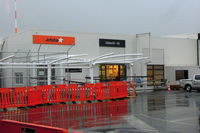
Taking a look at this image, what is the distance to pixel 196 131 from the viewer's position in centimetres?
954

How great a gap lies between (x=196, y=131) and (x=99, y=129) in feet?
10.8

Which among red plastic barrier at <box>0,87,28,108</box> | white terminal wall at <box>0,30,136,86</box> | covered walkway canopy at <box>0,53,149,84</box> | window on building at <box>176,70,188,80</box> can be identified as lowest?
red plastic barrier at <box>0,87,28,108</box>

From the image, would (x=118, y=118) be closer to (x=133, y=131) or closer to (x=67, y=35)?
(x=133, y=131)

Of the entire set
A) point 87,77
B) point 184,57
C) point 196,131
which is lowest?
point 196,131

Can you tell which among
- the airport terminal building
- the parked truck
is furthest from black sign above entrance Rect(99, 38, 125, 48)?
the parked truck

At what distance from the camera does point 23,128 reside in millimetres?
6406

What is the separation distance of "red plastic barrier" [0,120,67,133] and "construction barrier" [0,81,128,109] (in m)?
9.75

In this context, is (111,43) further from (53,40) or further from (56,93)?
(56,93)

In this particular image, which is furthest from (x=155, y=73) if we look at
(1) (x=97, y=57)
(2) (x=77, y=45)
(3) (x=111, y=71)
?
(1) (x=97, y=57)

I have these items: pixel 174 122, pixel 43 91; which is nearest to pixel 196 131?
pixel 174 122

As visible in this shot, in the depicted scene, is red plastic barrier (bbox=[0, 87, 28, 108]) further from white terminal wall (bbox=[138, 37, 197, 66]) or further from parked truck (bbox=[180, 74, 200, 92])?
white terminal wall (bbox=[138, 37, 197, 66])

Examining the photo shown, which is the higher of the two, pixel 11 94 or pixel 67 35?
pixel 67 35

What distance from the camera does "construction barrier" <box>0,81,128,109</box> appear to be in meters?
16.6

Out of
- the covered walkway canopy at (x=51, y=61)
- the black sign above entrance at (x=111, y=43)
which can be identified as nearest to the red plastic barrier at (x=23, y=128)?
the covered walkway canopy at (x=51, y=61)
